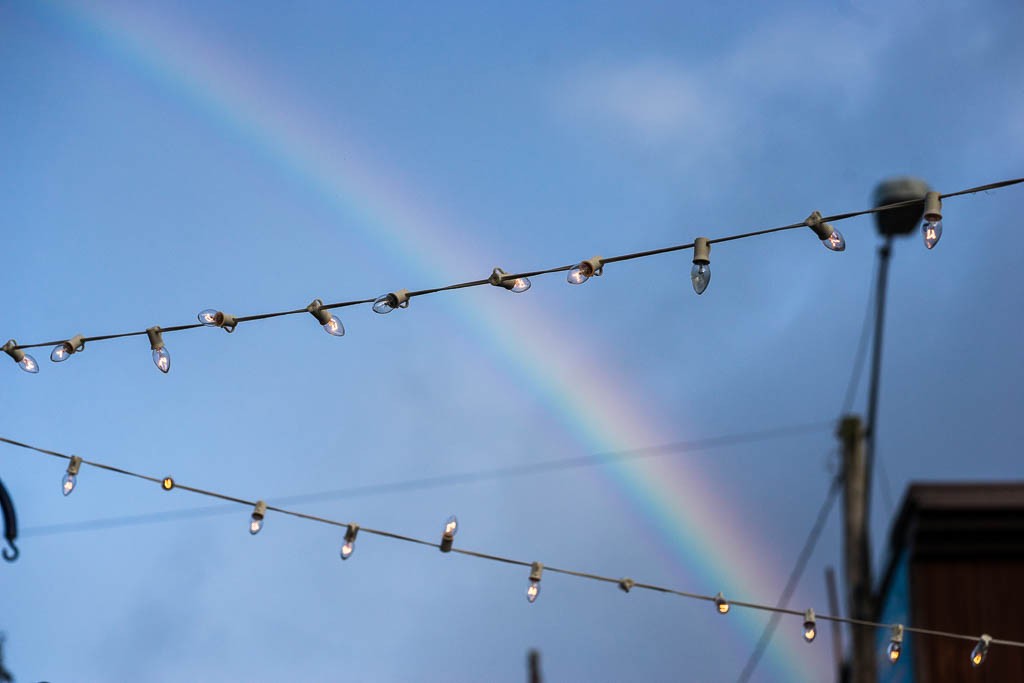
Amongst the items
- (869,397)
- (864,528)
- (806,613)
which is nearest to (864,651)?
(864,528)

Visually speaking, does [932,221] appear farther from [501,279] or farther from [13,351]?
[13,351]

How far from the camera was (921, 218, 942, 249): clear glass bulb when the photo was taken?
414 centimetres

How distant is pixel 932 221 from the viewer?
13.6 feet

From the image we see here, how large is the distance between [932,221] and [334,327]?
2.09 metres

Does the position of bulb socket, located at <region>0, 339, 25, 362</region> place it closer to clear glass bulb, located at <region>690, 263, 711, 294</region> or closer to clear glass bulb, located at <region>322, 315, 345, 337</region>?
clear glass bulb, located at <region>322, 315, 345, 337</region>

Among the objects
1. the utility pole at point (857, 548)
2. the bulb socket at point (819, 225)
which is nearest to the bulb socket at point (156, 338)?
the bulb socket at point (819, 225)

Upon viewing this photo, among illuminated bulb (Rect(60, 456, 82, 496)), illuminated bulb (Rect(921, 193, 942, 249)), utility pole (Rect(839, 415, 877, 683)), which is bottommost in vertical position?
illuminated bulb (Rect(60, 456, 82, 496))

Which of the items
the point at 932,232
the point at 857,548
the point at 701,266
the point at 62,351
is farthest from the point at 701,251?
the point at 857,548

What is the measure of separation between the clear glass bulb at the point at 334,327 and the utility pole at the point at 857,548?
876 cm

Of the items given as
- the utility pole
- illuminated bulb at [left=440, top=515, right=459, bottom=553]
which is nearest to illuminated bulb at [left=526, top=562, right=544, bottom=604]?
illuminated bulb at [left=440, top=515, right=459, bottom=553]

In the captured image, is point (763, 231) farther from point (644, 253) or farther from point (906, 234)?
point (906, 234)

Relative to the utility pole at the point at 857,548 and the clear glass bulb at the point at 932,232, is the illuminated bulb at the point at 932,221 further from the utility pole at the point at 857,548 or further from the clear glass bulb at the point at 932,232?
the utility pole at the point at 857,548

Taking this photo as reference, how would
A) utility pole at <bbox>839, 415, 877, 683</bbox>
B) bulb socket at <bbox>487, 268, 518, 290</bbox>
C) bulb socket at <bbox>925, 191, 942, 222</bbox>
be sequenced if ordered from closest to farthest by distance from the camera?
bulb socket at <bbox>925, 191, 942, 222</bbox>, bulb socket at <bbox>487, 268, 518, 290</bbox>, utility pole at <bbox>839, 415, 877, 683</bbox>

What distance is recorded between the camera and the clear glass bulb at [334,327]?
4.82 m
